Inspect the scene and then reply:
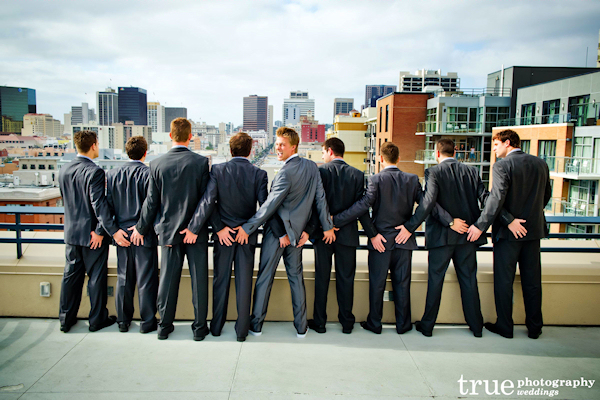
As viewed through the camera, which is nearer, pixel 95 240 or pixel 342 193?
pixel 95 240

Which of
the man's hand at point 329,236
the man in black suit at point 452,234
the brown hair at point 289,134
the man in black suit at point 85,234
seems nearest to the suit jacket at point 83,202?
the man in black suit at point 85,234

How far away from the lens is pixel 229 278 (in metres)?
3.76

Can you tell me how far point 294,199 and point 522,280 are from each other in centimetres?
230

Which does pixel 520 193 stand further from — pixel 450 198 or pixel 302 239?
pixel 302 239

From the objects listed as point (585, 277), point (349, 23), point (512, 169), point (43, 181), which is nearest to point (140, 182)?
point (512, 169)

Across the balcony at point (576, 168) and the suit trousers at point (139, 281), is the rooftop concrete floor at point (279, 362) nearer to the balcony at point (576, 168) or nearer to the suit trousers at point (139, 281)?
the suit trousers at point (139, 281)

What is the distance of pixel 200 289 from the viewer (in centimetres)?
371

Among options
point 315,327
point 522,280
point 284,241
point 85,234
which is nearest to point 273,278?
point 284,241

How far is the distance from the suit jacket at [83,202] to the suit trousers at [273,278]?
54.7 inches

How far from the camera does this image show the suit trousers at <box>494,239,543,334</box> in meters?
3.77

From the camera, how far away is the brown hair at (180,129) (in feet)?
12.1

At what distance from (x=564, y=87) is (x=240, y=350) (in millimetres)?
30986

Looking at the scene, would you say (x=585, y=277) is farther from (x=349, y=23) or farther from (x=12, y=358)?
(x=349, y=23)

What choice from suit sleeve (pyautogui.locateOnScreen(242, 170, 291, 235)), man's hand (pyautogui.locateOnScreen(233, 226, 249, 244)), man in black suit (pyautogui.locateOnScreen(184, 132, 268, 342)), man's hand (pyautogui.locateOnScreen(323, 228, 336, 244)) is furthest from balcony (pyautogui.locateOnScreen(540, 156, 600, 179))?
man's hand (pyautogui.locateOnScreen(233, 226, 249, 244))
